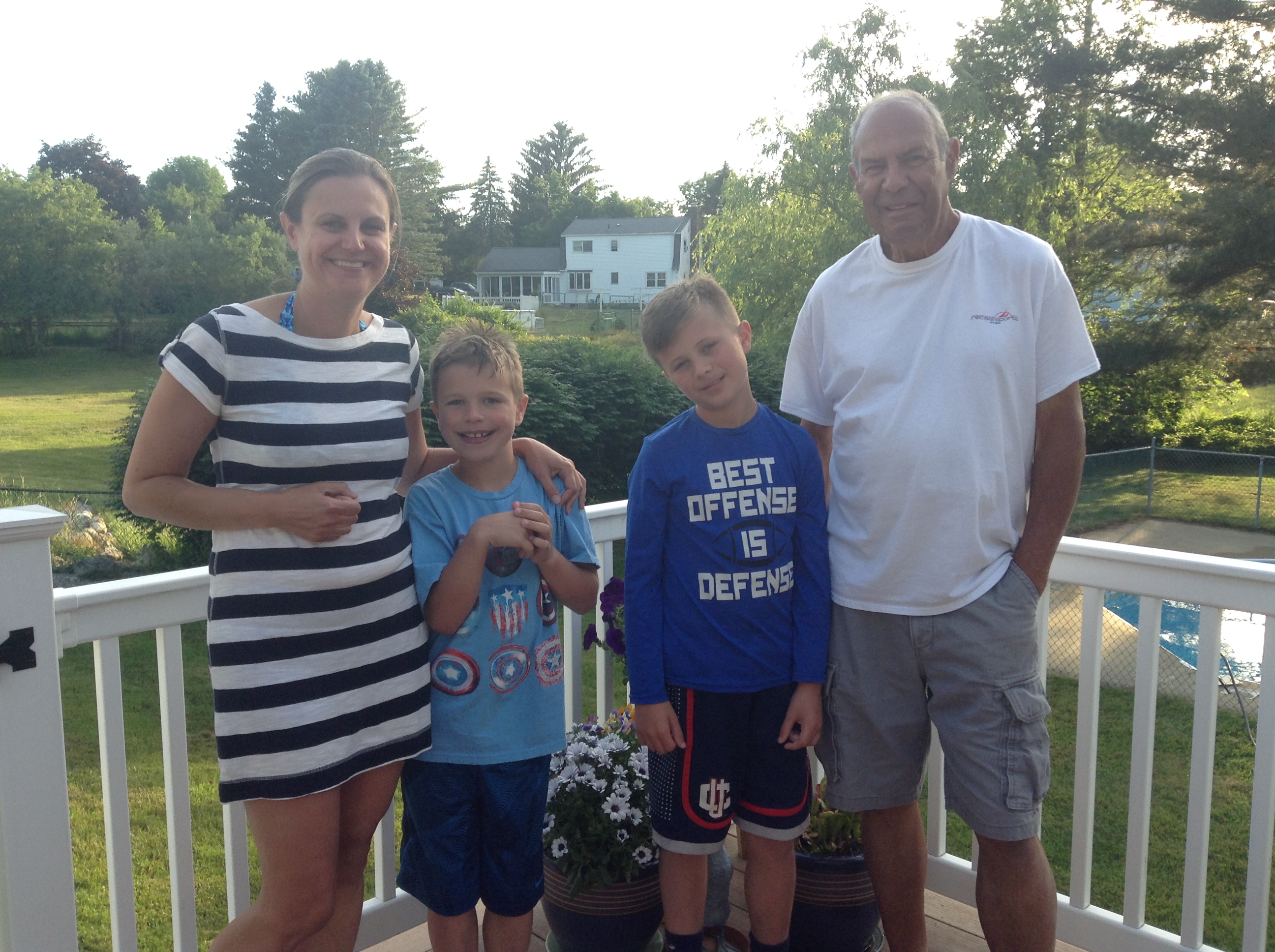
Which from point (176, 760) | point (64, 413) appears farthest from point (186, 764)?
point (64, 413)

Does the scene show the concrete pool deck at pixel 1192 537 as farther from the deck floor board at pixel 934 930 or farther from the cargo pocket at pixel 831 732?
the cargo pocket at pixel 831 732

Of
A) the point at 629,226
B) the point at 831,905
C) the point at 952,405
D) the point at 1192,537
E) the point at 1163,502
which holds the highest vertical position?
the point at 629,226

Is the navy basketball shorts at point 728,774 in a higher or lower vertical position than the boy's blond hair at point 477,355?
lower

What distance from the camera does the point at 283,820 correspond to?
4.71ft

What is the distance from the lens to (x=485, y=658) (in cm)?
167

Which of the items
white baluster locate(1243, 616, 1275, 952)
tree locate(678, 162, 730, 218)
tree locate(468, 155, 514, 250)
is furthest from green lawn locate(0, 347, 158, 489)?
tree locate(678, 162, 730, 218)

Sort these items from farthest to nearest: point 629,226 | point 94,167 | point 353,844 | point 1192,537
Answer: point 629,226
point 94,167
point 1192,537
point 353,844

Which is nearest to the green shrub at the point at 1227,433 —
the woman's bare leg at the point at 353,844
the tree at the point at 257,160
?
the woman's bare leg at the point at 353,844

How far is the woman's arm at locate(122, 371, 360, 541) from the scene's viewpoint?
1.36 meters

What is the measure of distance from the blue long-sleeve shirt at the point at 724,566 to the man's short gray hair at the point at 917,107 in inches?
21.2

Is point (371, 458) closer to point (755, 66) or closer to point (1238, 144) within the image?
point (1238, 144)

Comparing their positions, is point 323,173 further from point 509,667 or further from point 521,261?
point 521,261

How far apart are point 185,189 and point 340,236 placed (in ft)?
122

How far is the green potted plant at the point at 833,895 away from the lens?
2.15m
